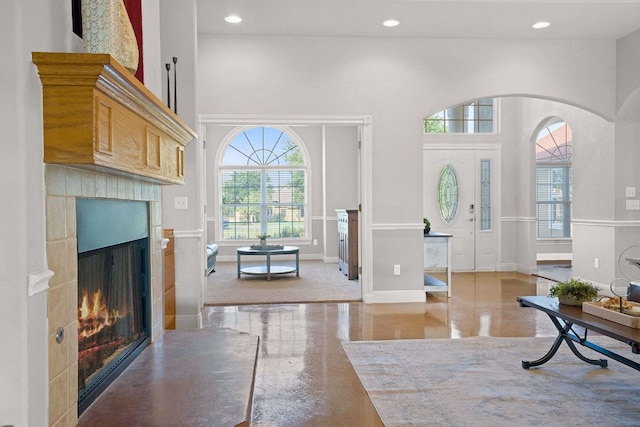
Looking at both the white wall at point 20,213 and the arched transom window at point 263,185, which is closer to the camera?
the white wall at point 20,213

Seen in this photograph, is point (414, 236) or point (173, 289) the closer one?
point (173, 289)

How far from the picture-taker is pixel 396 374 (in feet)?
11.4

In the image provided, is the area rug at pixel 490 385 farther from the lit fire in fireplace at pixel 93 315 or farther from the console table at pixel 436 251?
the console table at pixel 436 251

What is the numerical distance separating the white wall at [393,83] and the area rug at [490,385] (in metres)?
2.12

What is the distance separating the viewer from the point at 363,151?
6.00 meters

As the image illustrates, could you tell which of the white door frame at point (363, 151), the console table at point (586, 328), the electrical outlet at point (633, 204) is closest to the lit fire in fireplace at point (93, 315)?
the console table at point (586, 328)

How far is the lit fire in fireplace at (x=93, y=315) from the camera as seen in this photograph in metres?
2.05

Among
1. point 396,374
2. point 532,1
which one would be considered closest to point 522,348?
point 396,374

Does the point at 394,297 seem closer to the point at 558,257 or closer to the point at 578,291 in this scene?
the point at 578,291

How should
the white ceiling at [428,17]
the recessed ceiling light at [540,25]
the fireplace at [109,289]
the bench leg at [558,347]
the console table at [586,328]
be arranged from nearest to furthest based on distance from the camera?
the fireplace at [109,289] → the console table at [586,328] → the bench leg at [558,347] → the white ceiling at [428,17] → the recessed ceiling light at [540,25]

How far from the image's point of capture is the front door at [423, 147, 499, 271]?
859 centimetres

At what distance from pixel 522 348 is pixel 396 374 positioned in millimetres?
1192

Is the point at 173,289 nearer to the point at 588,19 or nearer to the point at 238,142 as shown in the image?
the point at 588,19

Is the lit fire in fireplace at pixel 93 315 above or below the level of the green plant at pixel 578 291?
above
